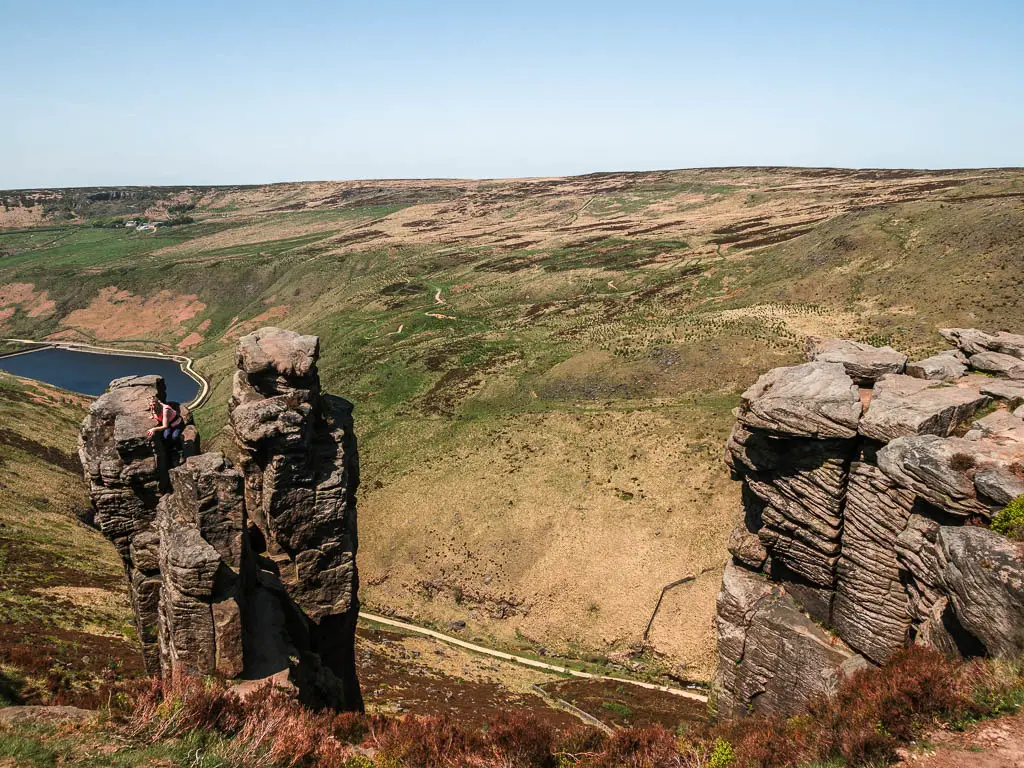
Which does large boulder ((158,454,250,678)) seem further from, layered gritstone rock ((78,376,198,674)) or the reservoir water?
the reservoir water

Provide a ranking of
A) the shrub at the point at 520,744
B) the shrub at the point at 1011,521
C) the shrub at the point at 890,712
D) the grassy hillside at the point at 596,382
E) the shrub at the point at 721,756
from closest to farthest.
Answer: the shrub at the point at 890,712 < the shrub at the point at 721,756 < the shrub at the point at 1011,521 < the shrub at the point at 520,744 < the grassy hillside at the point at 596,382

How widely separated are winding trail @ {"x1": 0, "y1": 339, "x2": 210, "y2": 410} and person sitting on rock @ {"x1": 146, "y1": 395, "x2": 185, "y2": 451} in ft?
275

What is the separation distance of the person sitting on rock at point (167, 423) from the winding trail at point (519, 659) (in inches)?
1037

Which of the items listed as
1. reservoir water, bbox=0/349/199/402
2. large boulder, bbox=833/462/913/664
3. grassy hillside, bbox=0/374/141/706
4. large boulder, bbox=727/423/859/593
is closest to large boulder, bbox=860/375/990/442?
large boulder, bbox=727/423/859/593

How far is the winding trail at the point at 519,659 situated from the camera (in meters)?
35.6

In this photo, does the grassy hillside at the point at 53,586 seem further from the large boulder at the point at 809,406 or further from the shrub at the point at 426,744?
the large boulder at the point at 809,406

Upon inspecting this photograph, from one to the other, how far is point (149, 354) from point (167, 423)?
445 feet

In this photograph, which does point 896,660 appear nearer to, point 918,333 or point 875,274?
point 918,333

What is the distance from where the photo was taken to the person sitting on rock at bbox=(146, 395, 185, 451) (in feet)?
75.2

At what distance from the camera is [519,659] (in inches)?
1582

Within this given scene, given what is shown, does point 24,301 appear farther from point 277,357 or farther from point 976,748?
point 976,748

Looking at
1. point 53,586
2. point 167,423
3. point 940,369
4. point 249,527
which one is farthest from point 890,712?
point 53,586

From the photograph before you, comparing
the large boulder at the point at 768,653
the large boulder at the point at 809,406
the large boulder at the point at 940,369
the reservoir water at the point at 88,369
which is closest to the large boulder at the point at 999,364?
the large boulder at the point at 940,369

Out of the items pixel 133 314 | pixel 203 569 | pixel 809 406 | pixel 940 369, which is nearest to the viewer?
pixel 203 569
